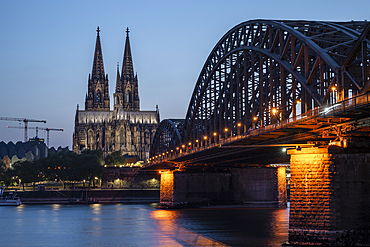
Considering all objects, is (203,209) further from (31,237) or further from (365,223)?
(365,223)

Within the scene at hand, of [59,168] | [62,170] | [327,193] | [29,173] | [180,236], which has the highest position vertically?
[59,168]

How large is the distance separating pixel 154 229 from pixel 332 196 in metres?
31.6

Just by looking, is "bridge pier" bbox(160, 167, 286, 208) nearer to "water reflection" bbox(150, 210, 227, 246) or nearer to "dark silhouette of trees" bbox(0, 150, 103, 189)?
"water reflection" bbox(150, 210, 227, 246)

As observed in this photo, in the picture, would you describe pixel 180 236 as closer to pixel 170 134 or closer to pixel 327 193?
pixel 327 193

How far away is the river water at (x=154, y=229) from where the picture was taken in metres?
55.9

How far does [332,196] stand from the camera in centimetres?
4056

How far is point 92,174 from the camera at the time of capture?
170 meters

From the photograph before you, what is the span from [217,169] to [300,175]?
5808 centimetres

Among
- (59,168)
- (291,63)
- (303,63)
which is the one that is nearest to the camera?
(291,63)

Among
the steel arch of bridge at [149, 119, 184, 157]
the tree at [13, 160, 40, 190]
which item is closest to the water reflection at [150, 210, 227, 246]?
the steel arch of bridge at [149, 119, 184, 157]

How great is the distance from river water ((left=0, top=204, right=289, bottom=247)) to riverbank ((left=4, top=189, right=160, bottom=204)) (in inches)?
1760

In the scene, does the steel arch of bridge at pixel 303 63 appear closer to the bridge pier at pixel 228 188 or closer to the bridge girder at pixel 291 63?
the bridge girder at pixel 291 63

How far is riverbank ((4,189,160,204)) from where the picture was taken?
441 feet

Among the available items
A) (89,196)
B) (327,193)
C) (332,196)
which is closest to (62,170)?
(89,196)
